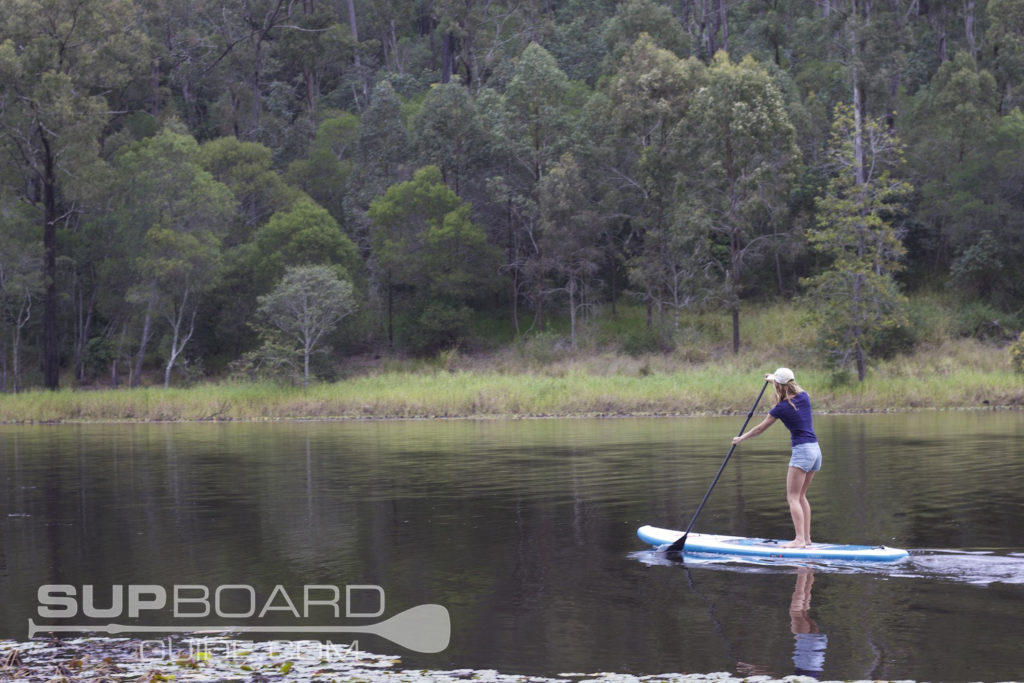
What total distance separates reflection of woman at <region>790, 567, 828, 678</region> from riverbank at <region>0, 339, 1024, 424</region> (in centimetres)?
3058

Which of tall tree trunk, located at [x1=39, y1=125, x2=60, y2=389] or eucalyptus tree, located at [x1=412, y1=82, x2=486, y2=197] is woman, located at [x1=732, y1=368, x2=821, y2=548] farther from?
eucalyptus tree, located at [x1=412, y1=82, x2=486, y2=197]

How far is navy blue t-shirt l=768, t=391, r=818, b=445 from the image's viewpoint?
13727 mm

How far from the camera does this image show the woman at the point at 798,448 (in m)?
13.6

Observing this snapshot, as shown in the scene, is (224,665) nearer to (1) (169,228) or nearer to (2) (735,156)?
(2) (735,156)

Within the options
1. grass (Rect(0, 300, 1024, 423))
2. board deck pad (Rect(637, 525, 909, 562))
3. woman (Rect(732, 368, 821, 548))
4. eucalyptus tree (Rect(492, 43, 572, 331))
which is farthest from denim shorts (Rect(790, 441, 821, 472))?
eucalyptus tree (Rect(492, 43, 572, 331))

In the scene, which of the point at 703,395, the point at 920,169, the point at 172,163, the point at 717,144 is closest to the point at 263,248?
the point at 172,163

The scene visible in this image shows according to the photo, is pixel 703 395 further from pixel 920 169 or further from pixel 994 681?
pixel 994 681

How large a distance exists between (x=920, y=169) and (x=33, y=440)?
153ft

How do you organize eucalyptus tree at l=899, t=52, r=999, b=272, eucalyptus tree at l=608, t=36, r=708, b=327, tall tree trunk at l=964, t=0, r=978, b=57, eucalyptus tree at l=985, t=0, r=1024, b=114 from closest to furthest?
eucalyptus tree at l=899, t=52, r=999, b=272, eucalyptus tree at l=985, t=0, r=1024, b=114, eucalyptus tree at l=608, t=36, r=708, b=327, tall tree trunk at l=964, t=0, r=978, b=57

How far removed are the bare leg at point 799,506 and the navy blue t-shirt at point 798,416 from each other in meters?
0.40

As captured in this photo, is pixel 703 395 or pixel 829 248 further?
pixel 829 248

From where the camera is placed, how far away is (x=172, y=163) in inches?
2384

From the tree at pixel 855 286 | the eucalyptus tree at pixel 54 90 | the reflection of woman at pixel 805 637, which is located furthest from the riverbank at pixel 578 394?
the reflection of woman at pixel 805 637

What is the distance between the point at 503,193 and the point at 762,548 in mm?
51920
